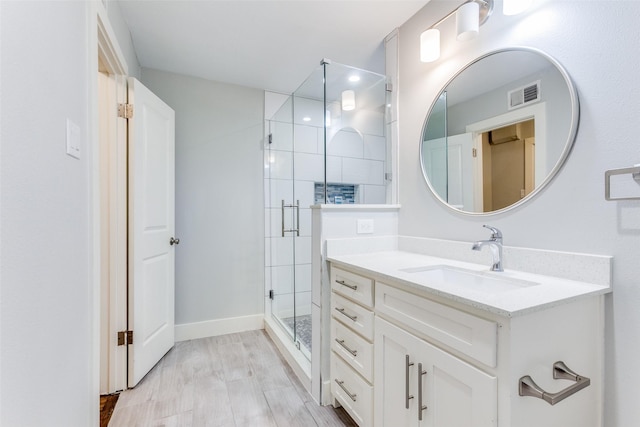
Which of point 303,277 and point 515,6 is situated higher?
point 515,6

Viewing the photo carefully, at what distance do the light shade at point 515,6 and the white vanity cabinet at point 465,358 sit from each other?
3.84 ft

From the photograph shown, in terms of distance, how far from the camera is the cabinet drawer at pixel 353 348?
1378 millimetres

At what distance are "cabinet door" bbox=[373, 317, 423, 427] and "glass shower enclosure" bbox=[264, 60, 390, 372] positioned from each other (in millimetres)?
647

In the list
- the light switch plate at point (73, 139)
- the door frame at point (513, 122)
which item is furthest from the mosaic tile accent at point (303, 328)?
the light switch plate at point (73, 139)

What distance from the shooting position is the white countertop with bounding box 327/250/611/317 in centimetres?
83

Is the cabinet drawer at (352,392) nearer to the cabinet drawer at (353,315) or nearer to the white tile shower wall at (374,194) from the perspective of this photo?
the cabinet drawer at (353,315)

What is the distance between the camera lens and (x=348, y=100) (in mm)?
2152

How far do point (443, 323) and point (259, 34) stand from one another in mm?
2114

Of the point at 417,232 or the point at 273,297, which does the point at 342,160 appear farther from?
the point at 273,297

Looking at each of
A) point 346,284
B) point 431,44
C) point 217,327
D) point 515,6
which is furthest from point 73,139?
point 217,327

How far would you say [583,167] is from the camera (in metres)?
1.09

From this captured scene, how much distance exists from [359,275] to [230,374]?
131cm

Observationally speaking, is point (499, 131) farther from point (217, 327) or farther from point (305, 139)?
point (217, 327)

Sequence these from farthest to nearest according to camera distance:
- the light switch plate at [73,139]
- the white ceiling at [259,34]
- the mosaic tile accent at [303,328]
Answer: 1. the mosaic tile accent at [303,328]
2. the white ceiling at [259,34]
3. the light switch plate at [73,139]
